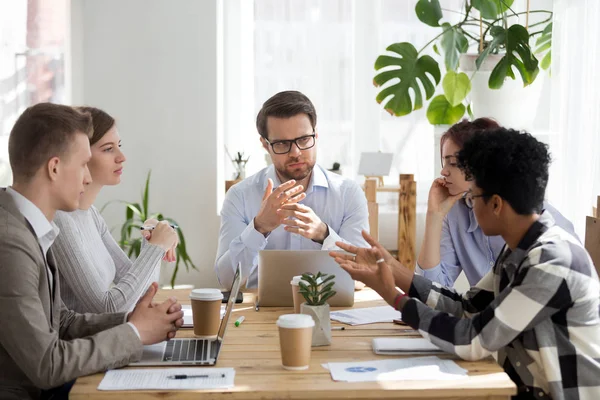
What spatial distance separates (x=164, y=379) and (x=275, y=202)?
44.9 inches

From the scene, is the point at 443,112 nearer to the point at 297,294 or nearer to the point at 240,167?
the point at 240,167

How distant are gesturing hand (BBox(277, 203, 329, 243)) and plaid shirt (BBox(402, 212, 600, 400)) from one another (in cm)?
88

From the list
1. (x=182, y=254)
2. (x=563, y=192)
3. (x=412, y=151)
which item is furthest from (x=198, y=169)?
(x=563, y=192)

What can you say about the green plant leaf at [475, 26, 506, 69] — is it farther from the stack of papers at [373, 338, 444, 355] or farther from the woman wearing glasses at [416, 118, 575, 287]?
the stack of papers at [373, 338, 444, 355]

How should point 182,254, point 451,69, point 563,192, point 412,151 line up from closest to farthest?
1. point 563,192
2. point 451,69
3. point 182,254
4. point 412,151

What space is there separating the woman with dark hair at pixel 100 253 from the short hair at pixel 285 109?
2.36 feet

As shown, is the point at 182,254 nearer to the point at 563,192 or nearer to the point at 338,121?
the point at 338,121

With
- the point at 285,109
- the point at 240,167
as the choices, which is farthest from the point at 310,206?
the point at 240,167

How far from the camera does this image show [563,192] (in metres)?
3.96

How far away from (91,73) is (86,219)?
2714mm

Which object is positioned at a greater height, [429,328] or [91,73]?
[91,73]

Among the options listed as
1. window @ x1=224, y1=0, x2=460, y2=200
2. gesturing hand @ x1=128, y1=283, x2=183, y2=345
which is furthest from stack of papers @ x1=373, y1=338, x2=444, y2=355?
window @ x1=224, y1=0, x2=460, y2=200

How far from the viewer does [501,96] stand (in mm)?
4281

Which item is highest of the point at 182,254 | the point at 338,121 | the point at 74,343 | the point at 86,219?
the point at 338,121
